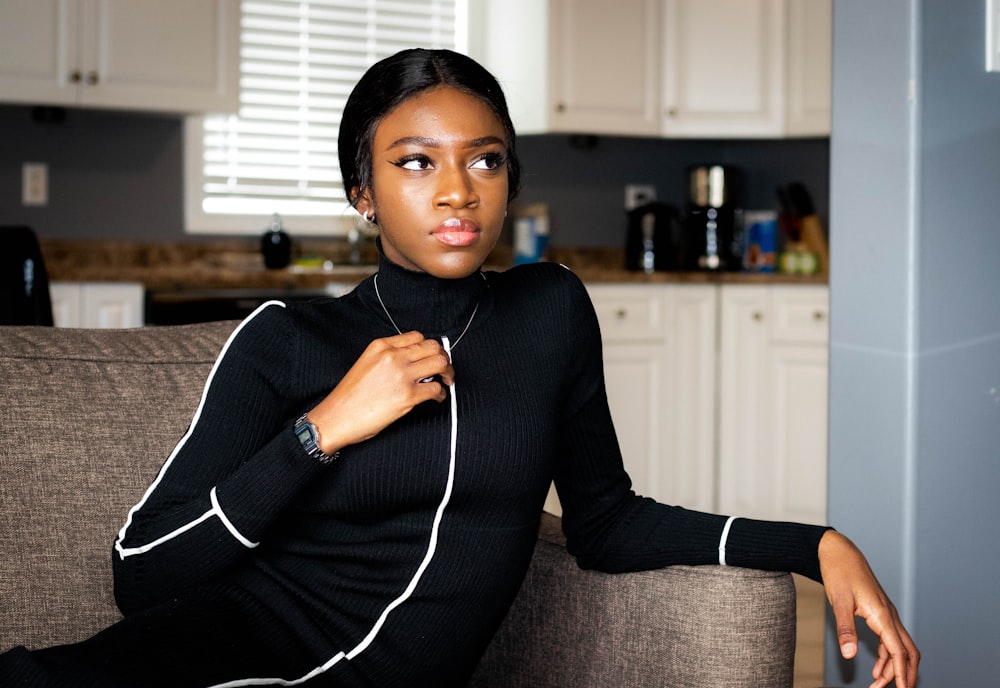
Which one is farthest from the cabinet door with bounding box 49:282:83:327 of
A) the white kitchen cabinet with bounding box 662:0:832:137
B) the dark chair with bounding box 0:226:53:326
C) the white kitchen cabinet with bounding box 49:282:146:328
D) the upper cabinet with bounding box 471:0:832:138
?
the white kitchen cabinet with bounding box 662:0:832:137

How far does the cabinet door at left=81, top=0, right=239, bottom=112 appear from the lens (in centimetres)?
365

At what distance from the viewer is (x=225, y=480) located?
1.15m

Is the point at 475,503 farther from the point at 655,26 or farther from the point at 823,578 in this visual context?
the point at 655,26

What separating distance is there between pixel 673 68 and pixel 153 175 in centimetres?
195

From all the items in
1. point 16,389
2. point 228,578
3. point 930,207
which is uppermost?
point 930,207

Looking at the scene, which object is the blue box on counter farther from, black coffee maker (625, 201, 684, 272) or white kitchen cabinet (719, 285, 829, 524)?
white kitchen cabinet (719, 285, 829, 524)

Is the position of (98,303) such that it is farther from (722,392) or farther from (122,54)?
(722,392)

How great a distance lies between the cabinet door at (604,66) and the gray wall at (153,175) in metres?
0.43

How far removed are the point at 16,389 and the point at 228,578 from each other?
37 cm

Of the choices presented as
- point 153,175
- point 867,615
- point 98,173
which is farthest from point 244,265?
point 867,615

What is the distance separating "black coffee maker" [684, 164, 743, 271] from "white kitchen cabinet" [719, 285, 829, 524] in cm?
36

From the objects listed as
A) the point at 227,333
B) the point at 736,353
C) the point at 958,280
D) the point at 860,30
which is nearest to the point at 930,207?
the point at 958,280

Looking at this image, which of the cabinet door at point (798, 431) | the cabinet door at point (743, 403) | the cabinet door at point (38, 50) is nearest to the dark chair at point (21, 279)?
the cabinet door at point (38, 50)

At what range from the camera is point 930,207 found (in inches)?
66.8
